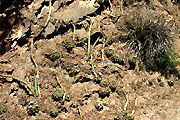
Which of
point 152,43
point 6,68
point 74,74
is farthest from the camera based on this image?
point 152,43

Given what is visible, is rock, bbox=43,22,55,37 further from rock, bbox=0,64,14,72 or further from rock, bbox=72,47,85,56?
rock, bbox=0,64,14,72

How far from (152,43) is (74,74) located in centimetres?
193

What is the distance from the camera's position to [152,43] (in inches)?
164

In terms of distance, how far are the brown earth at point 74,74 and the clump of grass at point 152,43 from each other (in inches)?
8.8

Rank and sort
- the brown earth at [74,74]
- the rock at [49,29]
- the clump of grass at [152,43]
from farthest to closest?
the clump of grass at [152,43] < the rock at [49,29] < the brown earth at [74,74]

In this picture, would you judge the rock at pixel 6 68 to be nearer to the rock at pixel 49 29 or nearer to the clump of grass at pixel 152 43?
the rock at pixel 49 29

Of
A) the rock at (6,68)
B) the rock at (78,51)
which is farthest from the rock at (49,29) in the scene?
the rock at (6,68)

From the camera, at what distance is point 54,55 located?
367 cm

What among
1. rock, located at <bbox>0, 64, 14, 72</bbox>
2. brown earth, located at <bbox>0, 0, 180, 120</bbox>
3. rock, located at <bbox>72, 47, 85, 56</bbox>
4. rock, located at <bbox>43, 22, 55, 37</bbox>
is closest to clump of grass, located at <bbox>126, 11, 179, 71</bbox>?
brown earth, located at <bbox>0, 0, 180, 120</bbox>

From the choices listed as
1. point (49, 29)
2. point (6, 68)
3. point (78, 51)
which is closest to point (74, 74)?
point (78, 51)

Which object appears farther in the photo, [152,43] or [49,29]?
[152,43]

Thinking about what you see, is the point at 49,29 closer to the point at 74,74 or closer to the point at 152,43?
the point at 74,74

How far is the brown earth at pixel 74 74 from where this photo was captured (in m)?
3.29

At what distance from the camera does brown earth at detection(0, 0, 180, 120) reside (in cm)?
329
